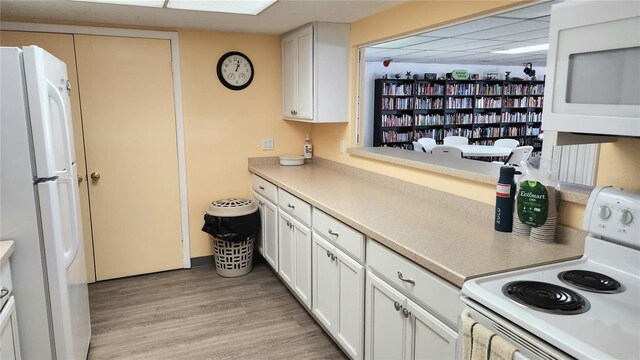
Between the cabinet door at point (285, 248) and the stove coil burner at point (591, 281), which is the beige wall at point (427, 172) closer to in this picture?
the stove coil burner at point (591, 281)

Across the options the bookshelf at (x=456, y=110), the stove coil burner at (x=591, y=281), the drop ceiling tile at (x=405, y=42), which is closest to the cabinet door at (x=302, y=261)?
the stove coil burner at (x=591, y=281)

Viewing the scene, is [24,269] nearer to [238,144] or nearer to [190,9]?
[190,9]

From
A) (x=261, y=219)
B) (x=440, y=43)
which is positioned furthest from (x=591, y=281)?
(x=440, y=43)

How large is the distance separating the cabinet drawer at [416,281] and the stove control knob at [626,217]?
0.57 m

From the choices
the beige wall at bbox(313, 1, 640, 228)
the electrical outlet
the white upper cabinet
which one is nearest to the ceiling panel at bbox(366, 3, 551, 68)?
the beige wall at bbox(313, 1, 640, 228)

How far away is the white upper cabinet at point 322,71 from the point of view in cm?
331

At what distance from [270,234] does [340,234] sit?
1.35m

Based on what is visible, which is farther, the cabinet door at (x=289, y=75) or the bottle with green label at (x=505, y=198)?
the cabinet door at (x=289, y=75)

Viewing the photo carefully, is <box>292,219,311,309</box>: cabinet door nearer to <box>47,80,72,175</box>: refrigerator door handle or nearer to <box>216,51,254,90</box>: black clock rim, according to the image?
<box>47,80,72,175</box>: refrigerator door handle

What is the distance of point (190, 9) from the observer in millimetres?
2852

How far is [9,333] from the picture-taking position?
1.72 m

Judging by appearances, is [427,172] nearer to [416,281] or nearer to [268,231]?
[416,281]

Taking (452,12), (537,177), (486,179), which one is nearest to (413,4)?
(452,12)

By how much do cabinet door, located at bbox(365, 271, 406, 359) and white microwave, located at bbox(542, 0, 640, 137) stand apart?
0.93 meters
